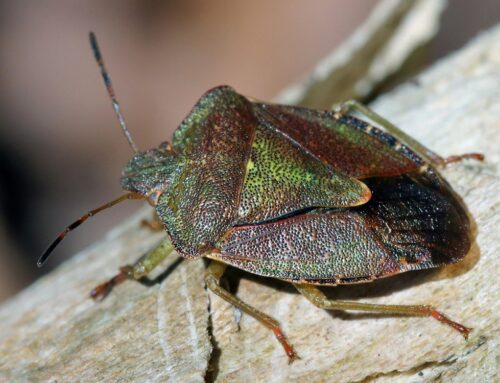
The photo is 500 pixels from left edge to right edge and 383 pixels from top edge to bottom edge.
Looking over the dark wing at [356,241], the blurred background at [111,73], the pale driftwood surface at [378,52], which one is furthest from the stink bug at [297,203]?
the blurred background at [111,73]

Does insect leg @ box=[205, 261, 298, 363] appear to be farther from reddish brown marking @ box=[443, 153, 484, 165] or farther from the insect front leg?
reddish brown marking @ box=[443, 153, 484, 165]

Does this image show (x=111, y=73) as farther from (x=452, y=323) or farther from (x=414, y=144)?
(x=452, y=323)

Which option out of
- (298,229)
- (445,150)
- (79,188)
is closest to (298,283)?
(298,229)

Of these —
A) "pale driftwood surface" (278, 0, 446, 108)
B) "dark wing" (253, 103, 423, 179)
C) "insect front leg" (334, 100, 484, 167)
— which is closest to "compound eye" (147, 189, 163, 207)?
"dark wing" (253, 103, 423, 179)

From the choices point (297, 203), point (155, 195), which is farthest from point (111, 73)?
point (297, 203)

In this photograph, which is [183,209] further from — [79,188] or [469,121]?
[79,188]
